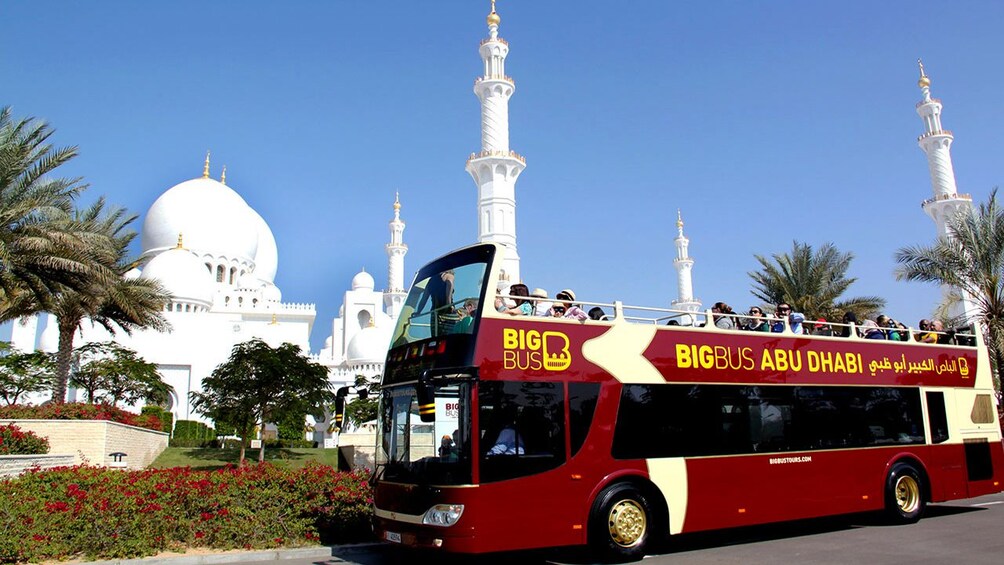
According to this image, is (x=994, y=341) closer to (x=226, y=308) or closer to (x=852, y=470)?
(x=852, y=470)

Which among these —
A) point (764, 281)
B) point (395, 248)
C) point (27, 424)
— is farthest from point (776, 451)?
point (395, 248)

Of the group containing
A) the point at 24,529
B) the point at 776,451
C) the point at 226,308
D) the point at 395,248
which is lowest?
the point at 24,529

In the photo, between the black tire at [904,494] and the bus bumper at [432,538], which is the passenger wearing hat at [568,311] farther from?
the black tire at [904,494]

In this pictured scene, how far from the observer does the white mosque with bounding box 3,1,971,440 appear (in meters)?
34.7

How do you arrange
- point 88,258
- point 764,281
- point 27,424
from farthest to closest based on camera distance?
1. point 764,281
2. point 27,424
3. point 88,258

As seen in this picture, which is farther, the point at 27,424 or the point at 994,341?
the point at 994,341

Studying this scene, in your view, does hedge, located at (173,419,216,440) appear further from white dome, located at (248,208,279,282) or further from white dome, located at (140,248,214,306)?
white dome, located at (248,208,279,282)

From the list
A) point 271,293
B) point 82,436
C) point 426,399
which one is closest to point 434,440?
point 426,399

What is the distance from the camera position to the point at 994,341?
1867 centimetres

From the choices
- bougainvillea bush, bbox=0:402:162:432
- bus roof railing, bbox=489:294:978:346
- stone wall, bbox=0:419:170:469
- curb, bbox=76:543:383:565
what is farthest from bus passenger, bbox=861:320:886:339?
bougainvillea bush, bbox=0:402:162:432

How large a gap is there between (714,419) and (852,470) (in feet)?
9.32

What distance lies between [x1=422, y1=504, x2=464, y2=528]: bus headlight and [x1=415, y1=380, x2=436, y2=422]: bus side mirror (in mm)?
941

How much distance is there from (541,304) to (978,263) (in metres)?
16.9

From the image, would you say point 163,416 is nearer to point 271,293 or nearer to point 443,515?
point 271,293
